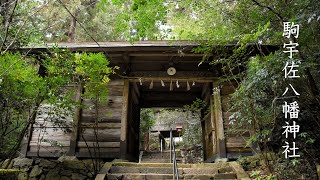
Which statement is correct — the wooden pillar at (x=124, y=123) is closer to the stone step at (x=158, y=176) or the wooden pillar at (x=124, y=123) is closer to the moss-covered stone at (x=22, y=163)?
the stone step at (x=158, y=176)

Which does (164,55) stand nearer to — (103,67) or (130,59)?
(130,59)

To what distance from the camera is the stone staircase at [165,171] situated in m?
5.91

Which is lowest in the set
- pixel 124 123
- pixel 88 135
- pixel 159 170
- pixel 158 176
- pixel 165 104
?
pixel 158 176

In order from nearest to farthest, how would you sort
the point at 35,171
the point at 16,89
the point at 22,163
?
the point at 16,89 < the point at 35,171 < the point at 22,163

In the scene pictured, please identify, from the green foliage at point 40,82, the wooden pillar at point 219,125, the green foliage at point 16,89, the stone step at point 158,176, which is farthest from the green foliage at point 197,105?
the green foliage at point 16,89

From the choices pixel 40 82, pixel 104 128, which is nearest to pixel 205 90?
pixel 104 128

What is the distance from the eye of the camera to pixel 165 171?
6.35 metres

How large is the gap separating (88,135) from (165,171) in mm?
2742

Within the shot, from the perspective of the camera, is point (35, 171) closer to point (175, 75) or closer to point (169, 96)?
point (175, 75)

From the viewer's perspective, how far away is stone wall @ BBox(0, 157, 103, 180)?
21.9ft

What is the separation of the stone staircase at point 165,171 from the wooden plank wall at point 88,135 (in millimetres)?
1188

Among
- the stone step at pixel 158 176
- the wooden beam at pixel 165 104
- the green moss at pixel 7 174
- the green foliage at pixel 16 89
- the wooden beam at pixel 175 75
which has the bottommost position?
the stone step at pixel 158 176

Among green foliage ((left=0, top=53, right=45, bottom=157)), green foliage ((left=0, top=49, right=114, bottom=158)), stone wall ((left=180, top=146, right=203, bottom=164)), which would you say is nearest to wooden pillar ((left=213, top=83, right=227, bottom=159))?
green foliage ((left=0, top=49, right=114, bottom=158))

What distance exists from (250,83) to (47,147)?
19.3 feet
